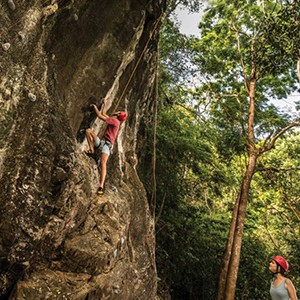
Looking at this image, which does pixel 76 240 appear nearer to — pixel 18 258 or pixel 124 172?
pixel 18 258

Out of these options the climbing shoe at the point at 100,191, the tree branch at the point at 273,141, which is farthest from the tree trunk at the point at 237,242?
the climbing shoe at the point at 100,191

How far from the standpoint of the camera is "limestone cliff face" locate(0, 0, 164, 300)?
3.92 metres

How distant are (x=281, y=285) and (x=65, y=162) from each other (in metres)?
3.71

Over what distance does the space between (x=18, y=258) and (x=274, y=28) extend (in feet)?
34.3

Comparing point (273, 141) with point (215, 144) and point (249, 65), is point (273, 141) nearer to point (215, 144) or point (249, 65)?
point (215, 144)

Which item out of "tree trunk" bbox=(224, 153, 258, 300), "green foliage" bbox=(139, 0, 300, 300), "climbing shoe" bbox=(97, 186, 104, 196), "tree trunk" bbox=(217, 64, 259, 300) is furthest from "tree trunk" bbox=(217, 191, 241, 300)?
"climbing shoe" bbox=(97, 186, 104, 196)

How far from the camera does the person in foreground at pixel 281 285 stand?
4.15 m

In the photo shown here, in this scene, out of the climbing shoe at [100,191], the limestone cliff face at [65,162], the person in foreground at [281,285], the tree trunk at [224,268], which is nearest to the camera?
the limestone cliff face at [65,162]

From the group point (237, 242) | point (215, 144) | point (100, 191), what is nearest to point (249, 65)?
point (215, 144)

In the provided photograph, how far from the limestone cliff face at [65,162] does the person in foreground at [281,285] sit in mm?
2735

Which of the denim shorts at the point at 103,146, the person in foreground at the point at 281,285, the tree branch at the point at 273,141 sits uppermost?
the tree branch at the point at 273,141

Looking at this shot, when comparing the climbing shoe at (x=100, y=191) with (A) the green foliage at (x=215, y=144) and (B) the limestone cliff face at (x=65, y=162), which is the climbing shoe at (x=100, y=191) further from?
(A) the green foliage at (x=215, y=144)

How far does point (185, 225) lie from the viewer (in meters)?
11.8

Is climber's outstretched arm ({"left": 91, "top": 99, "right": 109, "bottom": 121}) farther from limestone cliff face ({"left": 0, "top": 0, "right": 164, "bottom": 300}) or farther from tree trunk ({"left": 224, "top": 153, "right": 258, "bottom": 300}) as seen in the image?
tree trunk ({"left": 224, "top": 153, "right": 258, "bottom": 300})
